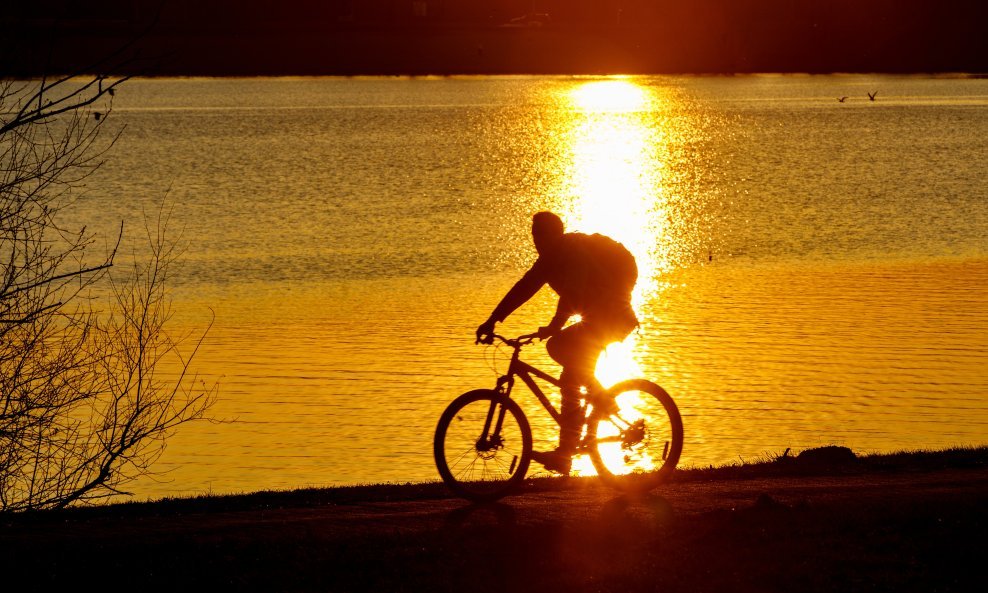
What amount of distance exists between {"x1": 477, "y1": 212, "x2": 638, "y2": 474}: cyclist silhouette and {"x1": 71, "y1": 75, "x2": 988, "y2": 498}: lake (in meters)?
4.78

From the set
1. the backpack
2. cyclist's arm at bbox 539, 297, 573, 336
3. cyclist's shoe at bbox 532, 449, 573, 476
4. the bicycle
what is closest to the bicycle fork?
the bicycle

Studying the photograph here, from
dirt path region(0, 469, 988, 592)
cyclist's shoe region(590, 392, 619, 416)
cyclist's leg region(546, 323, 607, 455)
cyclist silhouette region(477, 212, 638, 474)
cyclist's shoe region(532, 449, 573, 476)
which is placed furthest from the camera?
cyclist's shoe region(532, 449, 573, 476)

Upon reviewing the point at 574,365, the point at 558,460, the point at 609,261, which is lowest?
the point at 558,460

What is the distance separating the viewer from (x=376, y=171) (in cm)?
5978

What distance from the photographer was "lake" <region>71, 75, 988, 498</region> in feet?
51.6

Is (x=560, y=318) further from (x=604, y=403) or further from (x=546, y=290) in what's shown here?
(x=546, y=290)

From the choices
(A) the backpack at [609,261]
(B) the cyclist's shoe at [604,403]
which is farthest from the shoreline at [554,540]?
(A) the backpack at [609,261]

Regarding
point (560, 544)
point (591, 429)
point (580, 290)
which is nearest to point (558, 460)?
point (591, 429)

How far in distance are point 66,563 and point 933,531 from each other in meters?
4.74

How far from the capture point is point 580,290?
323 inches

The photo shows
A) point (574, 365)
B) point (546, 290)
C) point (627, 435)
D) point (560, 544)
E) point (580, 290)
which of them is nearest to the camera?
point (560, 544)

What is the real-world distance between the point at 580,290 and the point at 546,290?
1737cm

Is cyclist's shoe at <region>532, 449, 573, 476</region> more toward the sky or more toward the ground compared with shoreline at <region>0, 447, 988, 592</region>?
more toward the sky

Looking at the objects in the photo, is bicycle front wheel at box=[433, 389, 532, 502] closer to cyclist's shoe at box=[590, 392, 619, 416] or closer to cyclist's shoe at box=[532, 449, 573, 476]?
cyclist's shoe at box=[532, 449, 573, 476]
